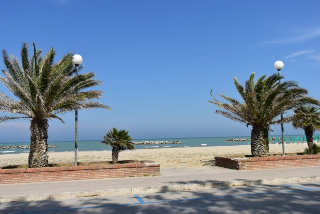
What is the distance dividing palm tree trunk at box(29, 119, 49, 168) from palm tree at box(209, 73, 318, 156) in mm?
9204

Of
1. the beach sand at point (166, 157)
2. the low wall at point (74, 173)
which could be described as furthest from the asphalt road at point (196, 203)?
the beach sand at point (166, 157)

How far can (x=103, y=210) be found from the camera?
6.43m

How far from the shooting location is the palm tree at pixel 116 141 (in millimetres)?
13462

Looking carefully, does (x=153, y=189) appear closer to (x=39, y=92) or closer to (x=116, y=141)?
(x=116, y=141)

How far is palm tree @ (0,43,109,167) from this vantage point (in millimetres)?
11477

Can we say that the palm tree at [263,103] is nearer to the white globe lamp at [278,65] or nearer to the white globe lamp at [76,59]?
the white globe lamp at [278,65]

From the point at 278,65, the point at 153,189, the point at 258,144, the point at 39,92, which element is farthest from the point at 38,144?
Result: the point at 278,65

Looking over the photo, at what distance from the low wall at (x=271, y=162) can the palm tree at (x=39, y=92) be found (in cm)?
751

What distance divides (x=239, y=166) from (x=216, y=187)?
3.87 meters

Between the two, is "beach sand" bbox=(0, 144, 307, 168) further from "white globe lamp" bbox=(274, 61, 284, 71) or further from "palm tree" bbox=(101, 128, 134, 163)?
"white globe lamp" bbox=(274, 61, 284, 71)

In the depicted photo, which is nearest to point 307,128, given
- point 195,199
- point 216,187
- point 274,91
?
point 274,91

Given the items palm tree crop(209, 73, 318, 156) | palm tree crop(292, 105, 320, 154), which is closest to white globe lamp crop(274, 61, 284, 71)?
palm tree crop(209, 73, 318, 156)

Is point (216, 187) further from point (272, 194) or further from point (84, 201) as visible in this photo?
point (84, 201)

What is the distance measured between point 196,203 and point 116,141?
7.22 m
